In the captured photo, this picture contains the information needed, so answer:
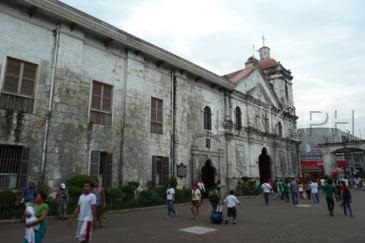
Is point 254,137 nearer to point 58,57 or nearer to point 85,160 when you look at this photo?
point 85,160

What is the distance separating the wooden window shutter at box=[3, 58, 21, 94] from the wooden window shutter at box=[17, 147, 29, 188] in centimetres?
248

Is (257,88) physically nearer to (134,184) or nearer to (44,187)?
(134,184)

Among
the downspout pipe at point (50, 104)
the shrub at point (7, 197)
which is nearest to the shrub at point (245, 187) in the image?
the downspout pipe at point (50, 104)

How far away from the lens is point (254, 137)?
24.5 m

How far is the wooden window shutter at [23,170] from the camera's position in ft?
36.5

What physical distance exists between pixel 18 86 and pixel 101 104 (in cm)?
392

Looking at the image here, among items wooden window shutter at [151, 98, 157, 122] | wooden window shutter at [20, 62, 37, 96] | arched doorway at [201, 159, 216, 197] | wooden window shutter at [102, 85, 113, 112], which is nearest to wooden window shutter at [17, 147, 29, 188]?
wooden window shutter at [20, 62, 37, 96]

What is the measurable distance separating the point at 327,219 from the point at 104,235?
26.8 ft

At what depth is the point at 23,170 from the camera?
36.9 feet

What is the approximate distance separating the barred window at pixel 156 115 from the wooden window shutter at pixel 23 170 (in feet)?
22.9

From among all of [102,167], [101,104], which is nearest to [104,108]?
[101,104]

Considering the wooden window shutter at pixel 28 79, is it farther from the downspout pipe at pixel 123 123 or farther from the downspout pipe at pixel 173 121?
the downspout pipe at pixel 173 121

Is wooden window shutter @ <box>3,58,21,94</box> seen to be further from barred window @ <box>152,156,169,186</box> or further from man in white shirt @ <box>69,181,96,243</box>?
barred window @ <box>152,156,169,186</box>

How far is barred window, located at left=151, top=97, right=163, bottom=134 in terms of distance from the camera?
667 inches
